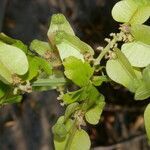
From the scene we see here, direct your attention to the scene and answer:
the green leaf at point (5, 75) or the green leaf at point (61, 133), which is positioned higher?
the green leaf at point (5, 75)

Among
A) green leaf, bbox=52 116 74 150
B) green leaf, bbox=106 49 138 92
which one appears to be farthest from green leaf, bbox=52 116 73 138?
green leaf, bbox=106 49 138 92

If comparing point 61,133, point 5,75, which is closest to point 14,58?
point 5,75

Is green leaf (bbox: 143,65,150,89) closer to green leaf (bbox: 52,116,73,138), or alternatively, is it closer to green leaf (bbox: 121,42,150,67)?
green leaf (bbox: 121,42,150,67)

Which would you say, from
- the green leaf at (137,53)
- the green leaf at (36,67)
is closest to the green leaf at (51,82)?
the green leaf at (36,67)

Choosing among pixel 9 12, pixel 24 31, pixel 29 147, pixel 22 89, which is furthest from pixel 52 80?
pixel 9 12

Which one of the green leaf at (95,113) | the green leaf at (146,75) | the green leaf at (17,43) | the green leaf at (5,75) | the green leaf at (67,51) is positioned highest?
the green leaf at (146,75)

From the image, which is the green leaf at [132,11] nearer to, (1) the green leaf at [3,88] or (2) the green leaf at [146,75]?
(2) the green leaf at [146,75]

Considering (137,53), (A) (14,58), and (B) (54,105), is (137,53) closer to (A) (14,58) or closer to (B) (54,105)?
(A) (14,58)

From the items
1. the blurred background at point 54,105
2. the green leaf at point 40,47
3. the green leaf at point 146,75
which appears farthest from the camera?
the blurred background at point 54,105
